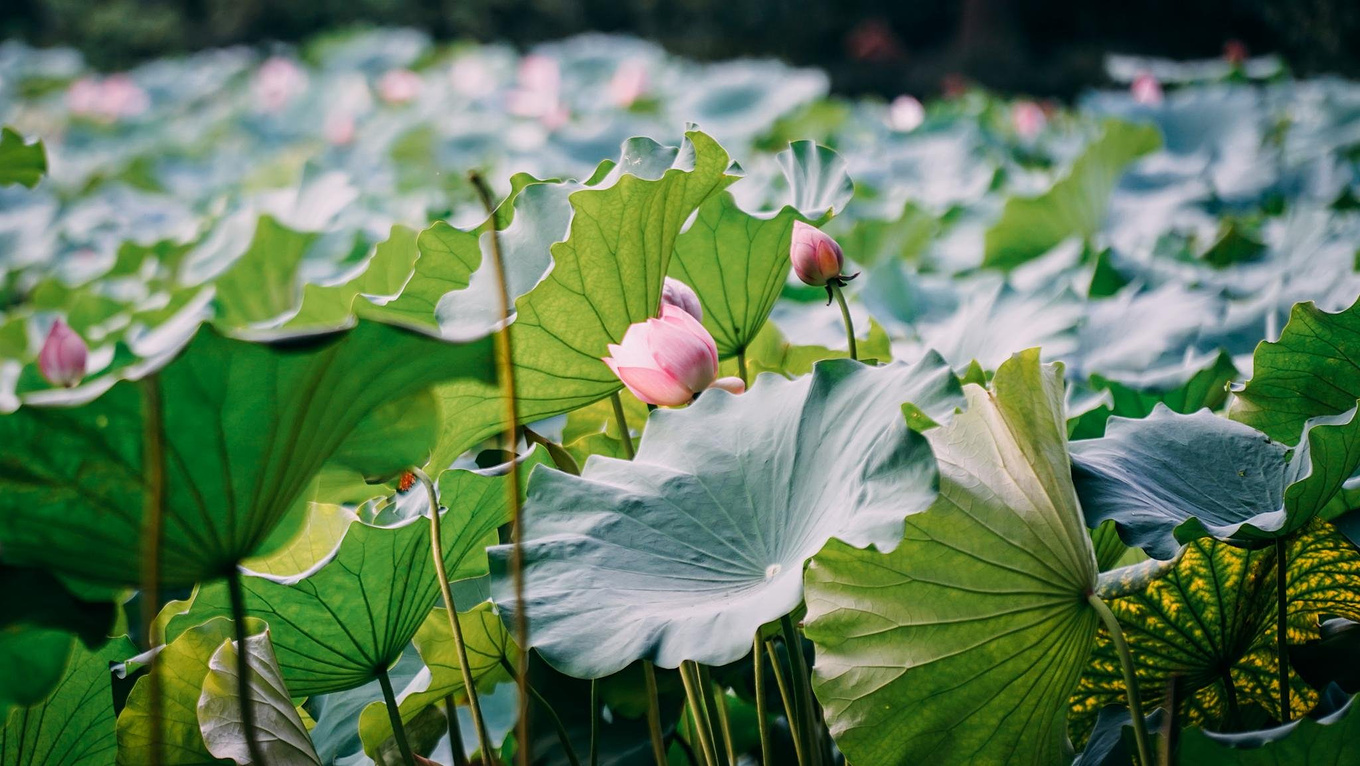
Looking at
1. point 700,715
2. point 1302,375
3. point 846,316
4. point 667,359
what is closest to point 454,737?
point 700,715

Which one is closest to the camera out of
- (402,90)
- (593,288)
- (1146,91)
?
(593,288)

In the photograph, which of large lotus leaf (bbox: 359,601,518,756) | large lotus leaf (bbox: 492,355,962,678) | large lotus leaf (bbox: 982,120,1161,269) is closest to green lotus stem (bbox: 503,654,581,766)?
large lotus leaf (bbox: 359,601,518,756)

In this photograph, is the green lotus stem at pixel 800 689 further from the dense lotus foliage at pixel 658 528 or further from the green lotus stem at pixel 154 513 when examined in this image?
the green lotus stem at pixel 154 513

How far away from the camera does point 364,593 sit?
0.60m

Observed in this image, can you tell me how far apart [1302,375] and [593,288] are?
0.48 metres

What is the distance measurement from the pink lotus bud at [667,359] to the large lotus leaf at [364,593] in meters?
0.09

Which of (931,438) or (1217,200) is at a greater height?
(931,438)

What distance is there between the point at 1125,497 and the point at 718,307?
32 cm

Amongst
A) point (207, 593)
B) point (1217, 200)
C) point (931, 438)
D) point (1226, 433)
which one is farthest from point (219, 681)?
point (1217, 200)

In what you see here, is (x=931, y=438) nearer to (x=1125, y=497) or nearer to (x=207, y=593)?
(x=1125, y=497)

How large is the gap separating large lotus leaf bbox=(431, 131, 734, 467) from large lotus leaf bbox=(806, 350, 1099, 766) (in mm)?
214

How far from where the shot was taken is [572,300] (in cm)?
66

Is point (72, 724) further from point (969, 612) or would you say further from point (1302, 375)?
point (1302, 375)

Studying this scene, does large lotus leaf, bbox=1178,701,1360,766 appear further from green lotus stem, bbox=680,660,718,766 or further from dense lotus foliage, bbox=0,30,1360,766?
green lotus stem, bbox=680,660,718,766
